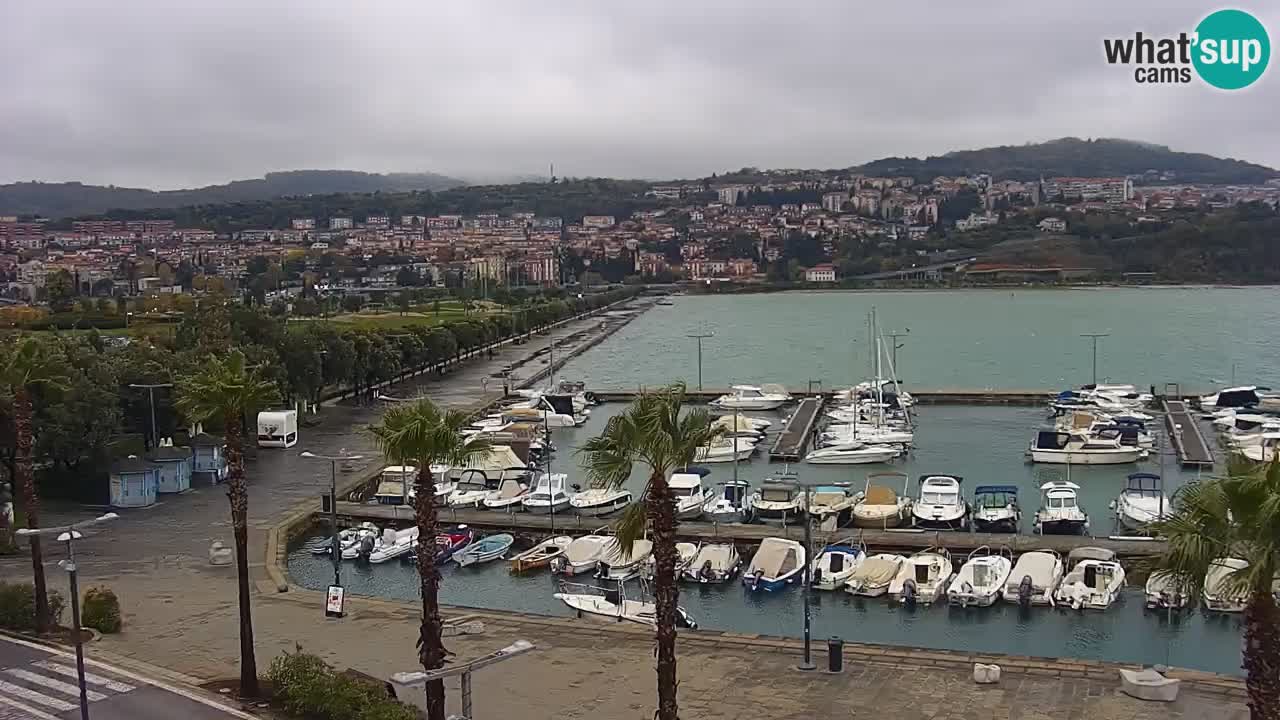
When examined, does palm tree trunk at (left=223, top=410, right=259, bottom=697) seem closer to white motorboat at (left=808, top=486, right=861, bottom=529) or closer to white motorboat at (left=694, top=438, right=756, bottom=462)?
white motorboat at (left=808, top=486, right=861, bottom=529)

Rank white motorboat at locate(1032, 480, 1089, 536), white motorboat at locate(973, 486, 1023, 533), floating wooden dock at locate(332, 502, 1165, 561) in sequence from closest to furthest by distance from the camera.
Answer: floating wooden dock at locate(332, 502, 1165, 561)
white motorboat at locate(1032, 480, 1089, 536)
white motorboat at locate(973, 486, 1023, 533)

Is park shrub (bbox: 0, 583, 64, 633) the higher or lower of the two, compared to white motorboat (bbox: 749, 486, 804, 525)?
higher

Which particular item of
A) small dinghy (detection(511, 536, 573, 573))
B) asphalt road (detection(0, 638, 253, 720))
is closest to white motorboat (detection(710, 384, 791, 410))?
small dinghy (detection(511, 536, 573, 573))

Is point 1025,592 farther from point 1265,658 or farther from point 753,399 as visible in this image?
point 753,399

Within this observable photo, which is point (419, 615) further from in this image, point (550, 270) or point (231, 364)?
point (550, 270)

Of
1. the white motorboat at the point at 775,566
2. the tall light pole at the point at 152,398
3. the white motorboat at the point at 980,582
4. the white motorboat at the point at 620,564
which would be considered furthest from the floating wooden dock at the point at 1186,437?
the tall light pole at the point at 152,398

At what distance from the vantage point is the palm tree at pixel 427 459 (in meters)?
8.52

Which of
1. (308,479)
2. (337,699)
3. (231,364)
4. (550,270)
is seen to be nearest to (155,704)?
(337,699)

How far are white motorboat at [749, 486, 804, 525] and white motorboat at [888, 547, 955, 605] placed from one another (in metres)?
3.69

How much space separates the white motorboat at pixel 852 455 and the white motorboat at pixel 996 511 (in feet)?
21.6

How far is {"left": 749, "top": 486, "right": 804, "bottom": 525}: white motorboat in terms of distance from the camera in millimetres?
20422

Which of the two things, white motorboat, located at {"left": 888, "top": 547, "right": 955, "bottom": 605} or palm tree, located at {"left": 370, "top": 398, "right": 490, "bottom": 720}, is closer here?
palm tree, located at {"left": 370, "top": 398, "right": 490, "bottom": 720}

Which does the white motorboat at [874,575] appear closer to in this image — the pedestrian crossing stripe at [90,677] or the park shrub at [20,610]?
the pedestrian crossing stripe at [90,677]

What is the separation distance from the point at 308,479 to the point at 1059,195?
197m
